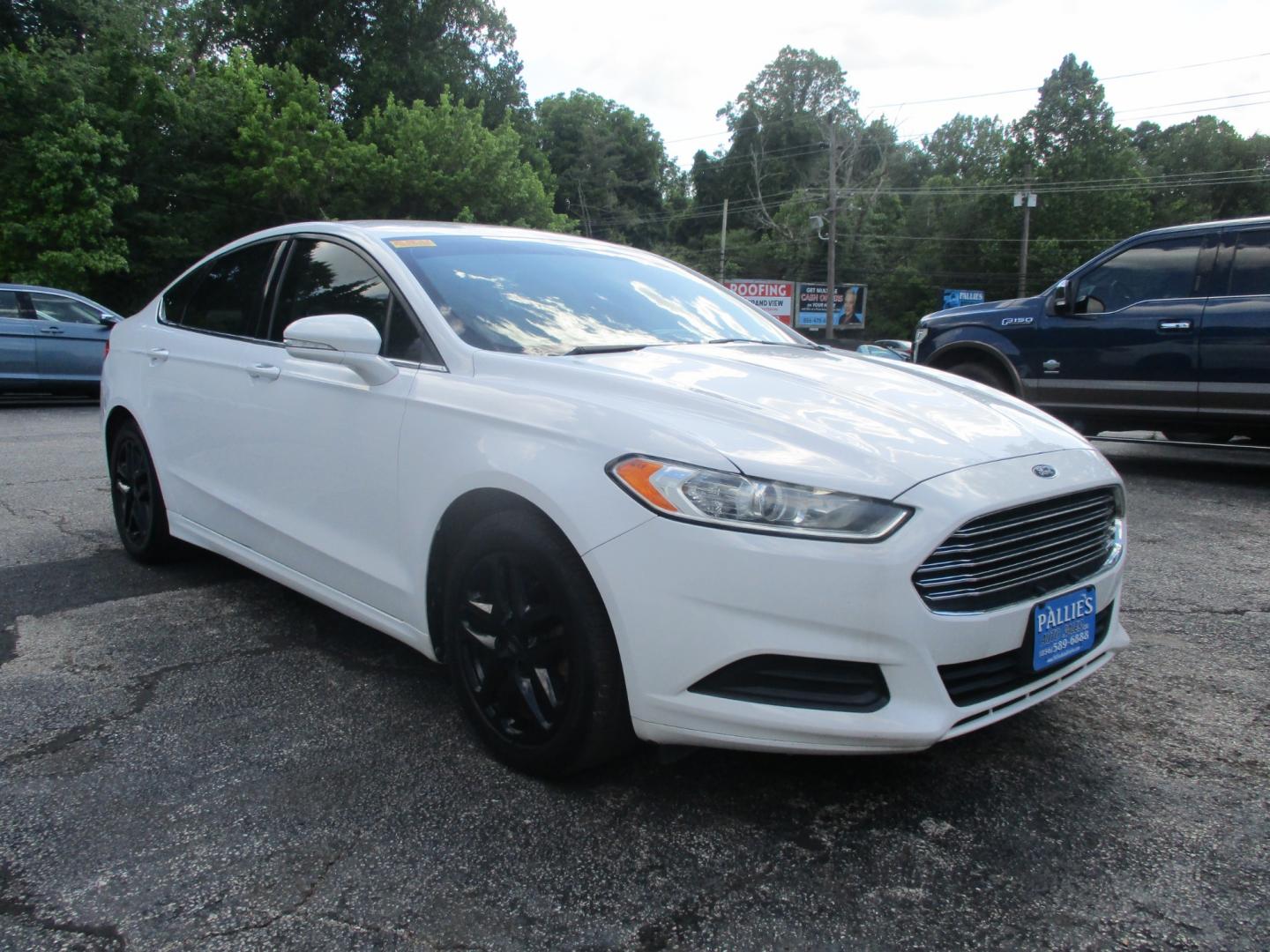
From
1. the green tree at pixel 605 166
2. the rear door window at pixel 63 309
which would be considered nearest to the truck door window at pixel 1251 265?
the rear door window at pixel 63 309

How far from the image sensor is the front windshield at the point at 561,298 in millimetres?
3090

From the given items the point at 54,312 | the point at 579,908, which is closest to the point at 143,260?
the point at 54,312

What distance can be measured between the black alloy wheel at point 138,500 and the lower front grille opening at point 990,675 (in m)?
3.63

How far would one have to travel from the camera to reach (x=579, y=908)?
2078 millimetres

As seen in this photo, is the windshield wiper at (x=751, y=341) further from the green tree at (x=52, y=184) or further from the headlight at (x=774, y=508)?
the green tree at (x=52, y=184)

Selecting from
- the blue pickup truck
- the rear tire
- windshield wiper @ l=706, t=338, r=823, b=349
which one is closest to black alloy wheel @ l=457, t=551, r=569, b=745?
windshield wiper @ l=706, t=338, r=823, b=349

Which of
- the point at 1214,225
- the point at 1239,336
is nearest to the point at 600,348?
the point at 1239,336

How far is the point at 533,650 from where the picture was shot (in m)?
2.51

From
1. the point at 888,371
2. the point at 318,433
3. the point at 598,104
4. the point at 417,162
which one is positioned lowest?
the point at 318,433

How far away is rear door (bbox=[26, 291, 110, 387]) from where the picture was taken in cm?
1277

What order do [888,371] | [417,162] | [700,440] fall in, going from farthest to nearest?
[417,162]
[888,371]
[700,440]

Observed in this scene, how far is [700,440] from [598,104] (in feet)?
263

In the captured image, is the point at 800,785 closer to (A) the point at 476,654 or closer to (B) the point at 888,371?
(A) the point at 476,654

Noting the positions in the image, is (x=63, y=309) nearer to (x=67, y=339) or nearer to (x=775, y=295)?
(x=67, y=339)
